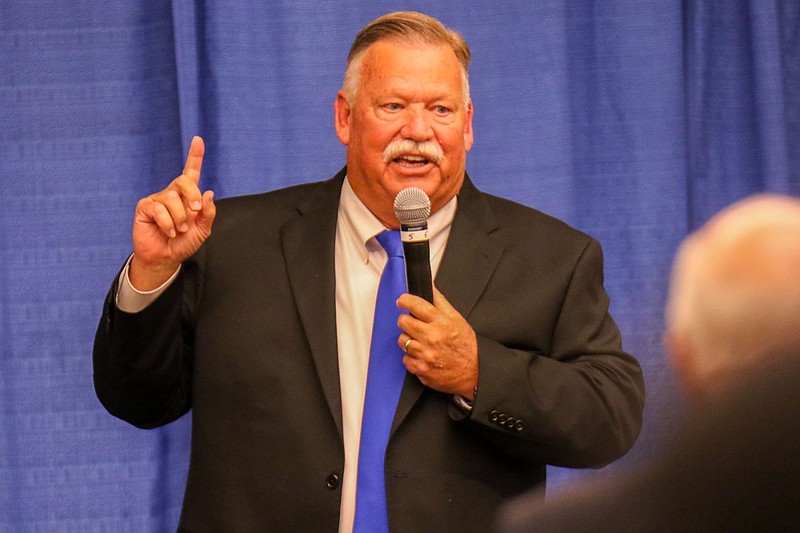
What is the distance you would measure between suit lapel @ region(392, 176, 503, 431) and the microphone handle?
0.24 metres

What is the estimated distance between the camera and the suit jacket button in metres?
2.05

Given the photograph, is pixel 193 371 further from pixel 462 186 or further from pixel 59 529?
pixel 59 529

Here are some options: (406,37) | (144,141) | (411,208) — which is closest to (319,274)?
(411,208)

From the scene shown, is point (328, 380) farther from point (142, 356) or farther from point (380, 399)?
point (142, 356)

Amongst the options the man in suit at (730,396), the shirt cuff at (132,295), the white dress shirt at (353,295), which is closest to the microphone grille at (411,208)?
the white dress shirt at (353,295)

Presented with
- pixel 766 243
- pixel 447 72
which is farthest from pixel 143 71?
pixel 766 243

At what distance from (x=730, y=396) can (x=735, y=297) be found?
2.5 inches

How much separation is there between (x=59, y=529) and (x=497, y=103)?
170 centimetres

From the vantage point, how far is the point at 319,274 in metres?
2.20

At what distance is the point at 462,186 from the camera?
2377 mm

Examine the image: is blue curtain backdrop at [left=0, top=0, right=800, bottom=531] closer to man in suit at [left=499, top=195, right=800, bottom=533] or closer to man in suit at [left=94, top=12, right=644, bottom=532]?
man in suit at [left=94, top=12, right=644, bottom=532]

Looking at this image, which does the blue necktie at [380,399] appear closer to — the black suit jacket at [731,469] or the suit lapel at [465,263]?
the suit lapel at [465,263]

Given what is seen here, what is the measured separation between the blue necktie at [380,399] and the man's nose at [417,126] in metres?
0.25

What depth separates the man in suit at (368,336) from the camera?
80.5 inches
